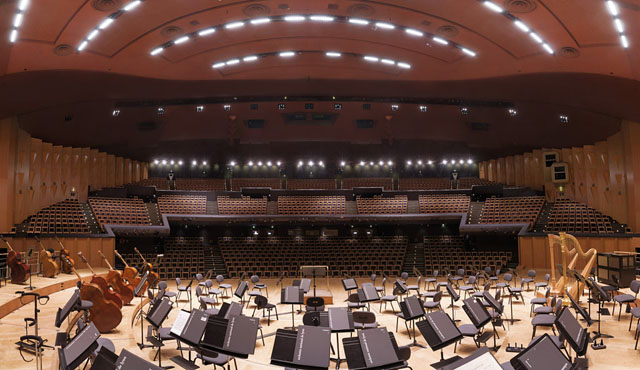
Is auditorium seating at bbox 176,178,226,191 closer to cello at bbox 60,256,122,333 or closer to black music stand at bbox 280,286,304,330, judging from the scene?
black music stand at bbox 280,286,304,330

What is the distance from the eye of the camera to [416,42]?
15234 millimetres

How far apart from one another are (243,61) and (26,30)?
6.98 m

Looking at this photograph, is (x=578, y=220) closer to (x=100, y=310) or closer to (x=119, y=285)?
(x=119, y=285)

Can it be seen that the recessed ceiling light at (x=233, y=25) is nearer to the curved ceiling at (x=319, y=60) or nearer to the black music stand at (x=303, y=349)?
the curved ceiling at (x=319, y=60)

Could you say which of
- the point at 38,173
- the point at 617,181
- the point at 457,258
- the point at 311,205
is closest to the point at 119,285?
the point at 38,173

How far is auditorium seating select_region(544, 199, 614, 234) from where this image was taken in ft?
63.8

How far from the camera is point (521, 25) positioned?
13000mm

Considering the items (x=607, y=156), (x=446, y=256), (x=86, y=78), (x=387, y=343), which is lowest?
(x=446, y=256)

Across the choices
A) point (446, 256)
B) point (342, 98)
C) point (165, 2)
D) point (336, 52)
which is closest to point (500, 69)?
point (336, 52)

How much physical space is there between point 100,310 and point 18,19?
827 cm

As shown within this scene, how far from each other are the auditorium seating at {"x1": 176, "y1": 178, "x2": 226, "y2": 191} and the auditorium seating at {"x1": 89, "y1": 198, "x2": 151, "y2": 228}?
5.59 m

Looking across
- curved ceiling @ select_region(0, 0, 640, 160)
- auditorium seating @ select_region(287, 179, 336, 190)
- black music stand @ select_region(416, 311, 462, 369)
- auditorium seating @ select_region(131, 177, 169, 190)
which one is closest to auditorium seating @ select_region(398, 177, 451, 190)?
auditorium seating @ select_region(287, 179, 336, 190)

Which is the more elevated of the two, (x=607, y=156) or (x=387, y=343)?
(x=607, y=156)

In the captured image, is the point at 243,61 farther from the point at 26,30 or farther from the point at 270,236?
the point at 270,236
